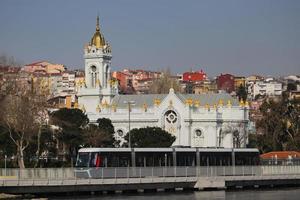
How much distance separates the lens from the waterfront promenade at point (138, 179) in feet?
219

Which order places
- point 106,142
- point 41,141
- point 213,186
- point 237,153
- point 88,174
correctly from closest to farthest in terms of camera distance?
1. point 88,174
2. point 213,186
3. point 237,153
4. point 41,141
5. point 106,142

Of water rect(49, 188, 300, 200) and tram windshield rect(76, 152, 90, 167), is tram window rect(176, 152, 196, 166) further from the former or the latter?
tram windshield rect(76, 152, 90, 167)

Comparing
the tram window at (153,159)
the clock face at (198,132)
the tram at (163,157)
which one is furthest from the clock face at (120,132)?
the tram window at (153,159)

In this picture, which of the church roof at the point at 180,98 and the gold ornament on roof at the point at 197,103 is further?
the church roof at the point at 180,98

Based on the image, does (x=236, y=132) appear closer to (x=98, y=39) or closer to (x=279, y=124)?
(x=279, y=124)

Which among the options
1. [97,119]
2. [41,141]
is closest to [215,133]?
[97,119]

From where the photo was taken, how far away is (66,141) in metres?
107

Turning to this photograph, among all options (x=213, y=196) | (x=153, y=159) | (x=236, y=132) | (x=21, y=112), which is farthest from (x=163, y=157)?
(x=236, y=132)

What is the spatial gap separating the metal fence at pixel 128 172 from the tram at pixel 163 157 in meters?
0.63

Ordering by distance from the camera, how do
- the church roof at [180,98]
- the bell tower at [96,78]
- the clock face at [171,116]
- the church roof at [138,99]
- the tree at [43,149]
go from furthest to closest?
the bell tower at [96,78], the church roof at [138,99], the church roof at [180,98], the clock face at [171,116], the tree at [43,149]

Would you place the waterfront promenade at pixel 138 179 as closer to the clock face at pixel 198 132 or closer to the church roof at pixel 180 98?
the clock face at pixel 198 132

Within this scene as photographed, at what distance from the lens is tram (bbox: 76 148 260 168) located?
7225cm

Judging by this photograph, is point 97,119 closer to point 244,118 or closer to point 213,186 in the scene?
point 244,118

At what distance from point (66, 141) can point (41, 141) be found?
403 inches
